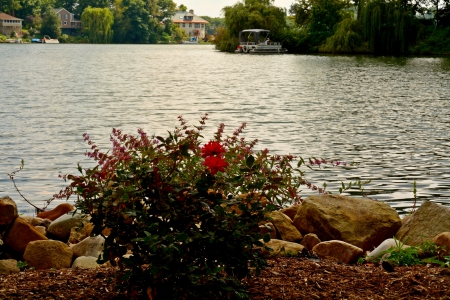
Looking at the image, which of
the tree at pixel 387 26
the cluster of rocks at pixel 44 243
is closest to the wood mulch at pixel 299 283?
the cluster of rocks at pixel 44 243

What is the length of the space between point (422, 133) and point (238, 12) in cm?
5438

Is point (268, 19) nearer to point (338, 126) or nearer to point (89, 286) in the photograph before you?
point (338, 126)

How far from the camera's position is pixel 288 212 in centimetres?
740

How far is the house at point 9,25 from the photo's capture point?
153250 mm

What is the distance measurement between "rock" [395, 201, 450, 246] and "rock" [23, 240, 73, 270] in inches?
113

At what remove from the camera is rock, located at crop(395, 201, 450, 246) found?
6.09 m

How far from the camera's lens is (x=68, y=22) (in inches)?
6875

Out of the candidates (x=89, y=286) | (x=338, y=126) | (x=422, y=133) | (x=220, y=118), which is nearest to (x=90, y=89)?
(x=220, y=118)

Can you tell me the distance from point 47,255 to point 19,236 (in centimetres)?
60

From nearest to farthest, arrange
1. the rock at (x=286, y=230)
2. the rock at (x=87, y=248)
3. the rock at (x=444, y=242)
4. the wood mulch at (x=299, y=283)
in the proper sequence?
the wood mulch at (x=299, y=283), the rock at (x=444, y=242), the rock at (x=87, y=248), the rock at (x=286, y=230)

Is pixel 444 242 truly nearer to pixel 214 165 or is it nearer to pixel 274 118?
pixel 214 165

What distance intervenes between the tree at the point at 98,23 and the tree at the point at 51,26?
1314cm

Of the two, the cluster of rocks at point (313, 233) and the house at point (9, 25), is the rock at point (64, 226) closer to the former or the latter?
the cluster of rocks at point (313, 233)

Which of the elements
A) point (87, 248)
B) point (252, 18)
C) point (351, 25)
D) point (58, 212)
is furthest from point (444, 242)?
point (252, 18)
